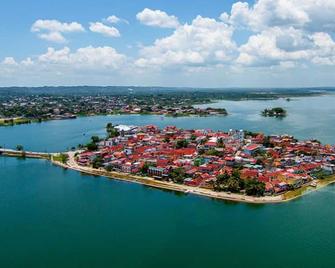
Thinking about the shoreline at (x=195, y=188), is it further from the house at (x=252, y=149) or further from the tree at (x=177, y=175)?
the house at (x=252, y=149)

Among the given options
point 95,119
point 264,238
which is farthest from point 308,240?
point 95,119

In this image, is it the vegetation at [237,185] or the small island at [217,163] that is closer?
the vegetation at [237,185]

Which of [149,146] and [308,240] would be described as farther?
[149,146]

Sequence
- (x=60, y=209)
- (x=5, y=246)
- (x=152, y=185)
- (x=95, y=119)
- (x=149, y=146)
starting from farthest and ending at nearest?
(x=95, y=119)
(x=149, y=146)
(x=152, y=185)
(x=60, y=209)
(x=5, y=246)

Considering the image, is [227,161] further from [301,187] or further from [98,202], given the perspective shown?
[98,202]

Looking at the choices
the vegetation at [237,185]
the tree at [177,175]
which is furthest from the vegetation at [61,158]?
the vegetation at [237,185]

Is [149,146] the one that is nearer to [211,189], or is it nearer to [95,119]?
[211,189]

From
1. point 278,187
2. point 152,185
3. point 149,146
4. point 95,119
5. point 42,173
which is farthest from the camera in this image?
point 95,119
